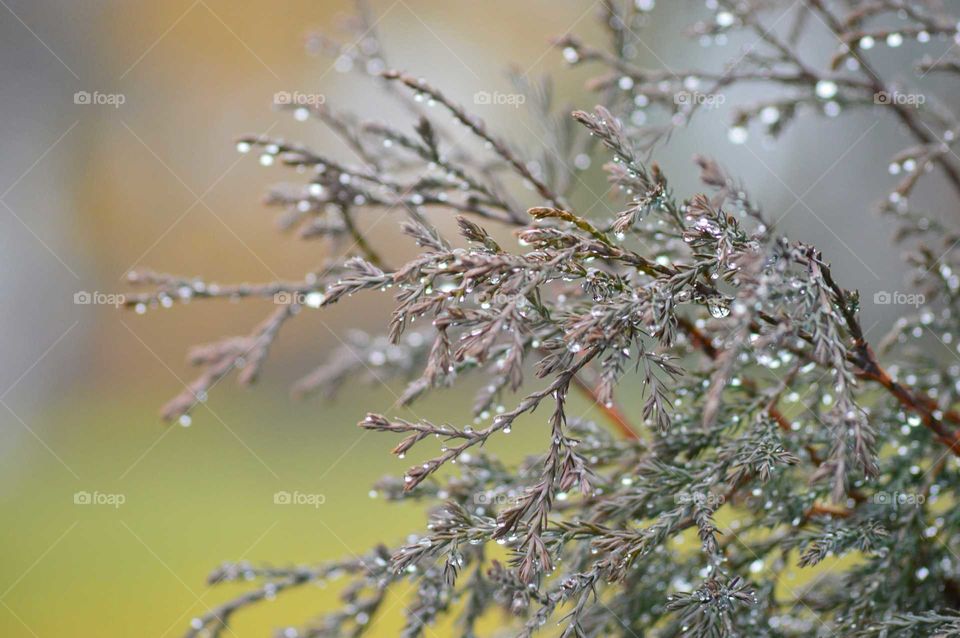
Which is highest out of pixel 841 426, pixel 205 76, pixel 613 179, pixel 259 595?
pixel 205 76

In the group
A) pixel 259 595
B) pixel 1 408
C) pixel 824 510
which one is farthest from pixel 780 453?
pixel 1 408

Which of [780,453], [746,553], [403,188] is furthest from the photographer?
[403,188]

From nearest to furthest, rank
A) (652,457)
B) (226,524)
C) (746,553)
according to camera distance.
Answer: (652,457)
(746,553)
(226,524)

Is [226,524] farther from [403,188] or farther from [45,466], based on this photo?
[403,188]

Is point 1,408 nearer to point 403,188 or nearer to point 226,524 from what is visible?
point 226,524

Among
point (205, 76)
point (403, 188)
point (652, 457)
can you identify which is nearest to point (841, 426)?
point (652, 457)

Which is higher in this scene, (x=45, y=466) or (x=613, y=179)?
(x=613, y=179)

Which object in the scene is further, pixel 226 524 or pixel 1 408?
pixel 1 408
